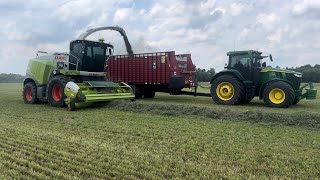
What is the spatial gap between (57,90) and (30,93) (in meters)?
1.91

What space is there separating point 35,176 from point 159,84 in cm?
1085

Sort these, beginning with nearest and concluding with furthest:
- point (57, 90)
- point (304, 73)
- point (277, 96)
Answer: point (277, 96) < point (57, 90) < point (304, 73)

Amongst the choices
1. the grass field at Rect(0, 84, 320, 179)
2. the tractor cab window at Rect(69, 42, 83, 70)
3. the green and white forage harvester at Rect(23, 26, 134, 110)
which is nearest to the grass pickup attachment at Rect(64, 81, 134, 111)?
the green and white forage harvester at Rect(23, 26, 134, 110)

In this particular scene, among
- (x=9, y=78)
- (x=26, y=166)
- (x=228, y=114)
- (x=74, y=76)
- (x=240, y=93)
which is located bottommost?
(x=26, y=166)

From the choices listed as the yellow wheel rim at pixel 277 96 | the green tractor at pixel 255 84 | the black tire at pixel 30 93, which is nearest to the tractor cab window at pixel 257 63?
the green tractor at pixel 255 84

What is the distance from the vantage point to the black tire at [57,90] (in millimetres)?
12033

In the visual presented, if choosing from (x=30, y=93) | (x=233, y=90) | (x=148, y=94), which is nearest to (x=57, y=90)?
(x=30, y=93)

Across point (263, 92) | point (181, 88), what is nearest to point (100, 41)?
point (181, 88)

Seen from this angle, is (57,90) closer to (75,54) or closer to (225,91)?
(75,54)

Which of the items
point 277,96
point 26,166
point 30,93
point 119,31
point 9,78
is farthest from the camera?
point 9,78

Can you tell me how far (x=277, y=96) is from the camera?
473 inches

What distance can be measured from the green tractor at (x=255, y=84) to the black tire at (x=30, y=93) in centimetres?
663

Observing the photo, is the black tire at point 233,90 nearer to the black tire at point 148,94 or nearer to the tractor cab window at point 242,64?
the tractor cab window at point 242,64

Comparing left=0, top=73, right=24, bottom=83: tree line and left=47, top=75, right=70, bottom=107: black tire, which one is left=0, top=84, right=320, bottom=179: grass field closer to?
left=47, top=75, right=70, bottom=107: black tire
